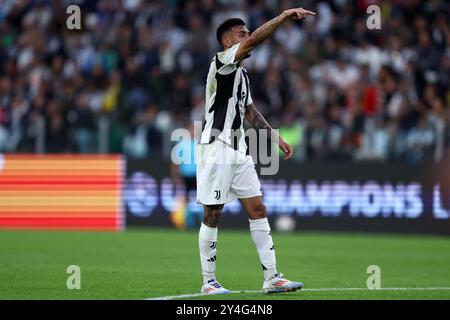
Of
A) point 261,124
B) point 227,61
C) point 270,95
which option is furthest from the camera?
point 270,95

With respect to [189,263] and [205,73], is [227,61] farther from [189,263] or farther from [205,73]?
[205,73]

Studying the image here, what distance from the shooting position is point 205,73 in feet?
76.6

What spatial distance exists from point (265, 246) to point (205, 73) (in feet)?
44.5

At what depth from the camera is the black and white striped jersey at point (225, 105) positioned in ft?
33.1

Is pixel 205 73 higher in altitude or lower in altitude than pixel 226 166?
higher

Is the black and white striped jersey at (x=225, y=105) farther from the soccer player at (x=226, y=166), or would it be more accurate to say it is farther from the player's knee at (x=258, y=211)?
the player's knee at (x=258, y=211)

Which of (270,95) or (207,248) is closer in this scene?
(207,248)

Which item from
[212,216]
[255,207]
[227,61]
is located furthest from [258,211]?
[227,61]

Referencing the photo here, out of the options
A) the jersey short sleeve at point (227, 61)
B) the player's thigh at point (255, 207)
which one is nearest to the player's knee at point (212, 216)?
the player's thigh at point (255, 207)

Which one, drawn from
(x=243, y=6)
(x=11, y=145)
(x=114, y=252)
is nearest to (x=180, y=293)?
(x=114, y=252)

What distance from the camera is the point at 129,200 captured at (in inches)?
867

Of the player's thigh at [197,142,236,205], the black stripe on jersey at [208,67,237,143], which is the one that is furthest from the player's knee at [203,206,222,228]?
the black stripe on jersey at [208,67,237,143]
